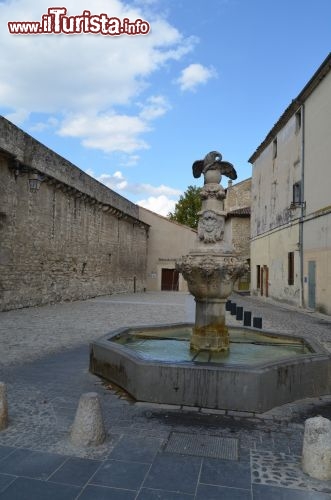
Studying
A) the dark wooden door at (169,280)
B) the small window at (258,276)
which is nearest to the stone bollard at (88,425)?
the small window at (258,276)

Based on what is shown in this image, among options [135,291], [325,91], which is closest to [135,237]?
[135,291]

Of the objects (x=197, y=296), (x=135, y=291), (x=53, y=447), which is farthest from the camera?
(x=135, y=291)

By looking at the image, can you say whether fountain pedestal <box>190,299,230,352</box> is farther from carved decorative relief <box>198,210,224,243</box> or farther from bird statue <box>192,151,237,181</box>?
bird statue <box>192,151,237,181</box>

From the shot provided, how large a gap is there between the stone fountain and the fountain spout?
0.04ft

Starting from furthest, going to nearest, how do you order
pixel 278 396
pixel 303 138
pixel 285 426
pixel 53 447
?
pixel 303 138 → pixel 278 396 → pixel 285 426 → pixel 53 447

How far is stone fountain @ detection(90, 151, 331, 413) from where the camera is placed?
4422 mm

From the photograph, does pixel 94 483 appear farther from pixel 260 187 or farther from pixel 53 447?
pixel 260 187

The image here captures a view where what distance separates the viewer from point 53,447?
3480mm

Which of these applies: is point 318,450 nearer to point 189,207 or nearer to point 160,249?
point 160,249

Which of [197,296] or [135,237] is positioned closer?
[197,296]

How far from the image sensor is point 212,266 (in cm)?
542

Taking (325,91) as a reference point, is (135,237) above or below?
below

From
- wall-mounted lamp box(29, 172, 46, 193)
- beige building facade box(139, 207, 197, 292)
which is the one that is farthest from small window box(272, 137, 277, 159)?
wall-mounted lamp box(29, 172, 46, 193)

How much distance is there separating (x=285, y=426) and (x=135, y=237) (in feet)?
92.8
